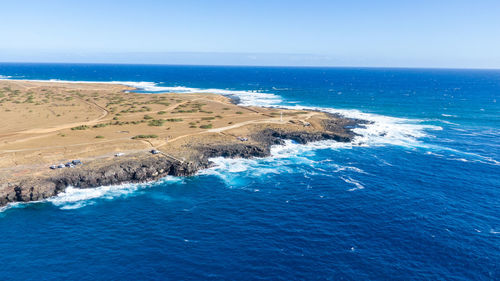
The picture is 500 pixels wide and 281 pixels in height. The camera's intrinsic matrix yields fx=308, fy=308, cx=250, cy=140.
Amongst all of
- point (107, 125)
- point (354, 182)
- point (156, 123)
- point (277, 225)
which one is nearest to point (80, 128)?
point (107, 125)

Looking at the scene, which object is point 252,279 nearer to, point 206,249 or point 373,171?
point 206,249

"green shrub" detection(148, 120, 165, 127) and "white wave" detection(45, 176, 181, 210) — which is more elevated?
"green shrub" detection(148, 120, 165, 127)

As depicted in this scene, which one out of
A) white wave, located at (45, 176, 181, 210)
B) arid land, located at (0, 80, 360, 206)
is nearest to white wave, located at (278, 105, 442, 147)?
arid land, located at (0, 80, 360, 206)

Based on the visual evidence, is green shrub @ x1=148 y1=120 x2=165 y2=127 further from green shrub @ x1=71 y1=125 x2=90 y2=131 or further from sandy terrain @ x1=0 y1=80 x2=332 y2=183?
green shrub @ x1=71 y1=125 x2=90 y2=131

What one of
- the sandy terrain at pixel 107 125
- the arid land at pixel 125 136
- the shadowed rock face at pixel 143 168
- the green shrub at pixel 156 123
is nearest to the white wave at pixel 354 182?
the shadowed rock face at pixel 143 168

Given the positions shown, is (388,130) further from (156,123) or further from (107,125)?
(107,125)

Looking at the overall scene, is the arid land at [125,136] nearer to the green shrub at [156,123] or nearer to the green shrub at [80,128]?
the green shrub at [156,123]
